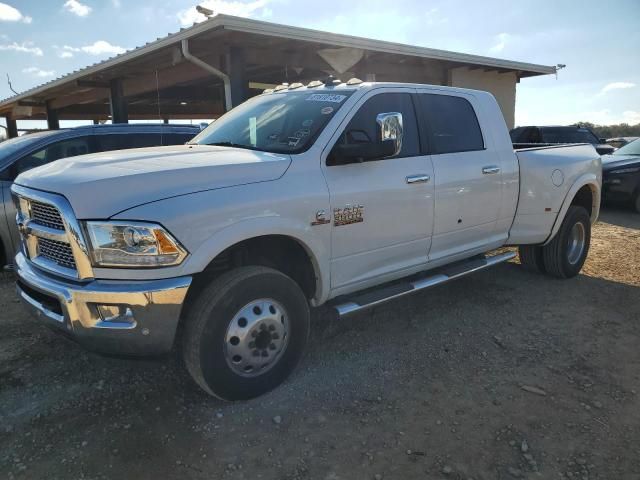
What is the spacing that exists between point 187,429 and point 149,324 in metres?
0.70

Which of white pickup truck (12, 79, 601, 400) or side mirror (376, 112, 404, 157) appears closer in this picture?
white pickup truck (12, 79, 601, 400)

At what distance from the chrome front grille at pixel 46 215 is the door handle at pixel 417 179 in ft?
7.74

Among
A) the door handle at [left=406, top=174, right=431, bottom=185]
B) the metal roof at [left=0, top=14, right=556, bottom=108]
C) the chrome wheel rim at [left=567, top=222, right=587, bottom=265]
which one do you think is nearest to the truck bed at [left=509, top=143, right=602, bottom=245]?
the chrome wheel rim at [left=567, top=222, right=587, bottom=265]

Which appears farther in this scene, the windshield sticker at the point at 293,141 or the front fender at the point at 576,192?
the front fender at the point at 576,192

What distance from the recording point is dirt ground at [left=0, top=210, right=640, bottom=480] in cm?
260

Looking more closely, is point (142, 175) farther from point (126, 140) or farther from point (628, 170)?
point (628, 170)

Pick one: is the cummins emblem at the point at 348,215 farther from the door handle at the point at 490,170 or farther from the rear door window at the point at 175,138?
the rear door window at the point at 175,138

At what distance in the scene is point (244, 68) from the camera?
10352mm

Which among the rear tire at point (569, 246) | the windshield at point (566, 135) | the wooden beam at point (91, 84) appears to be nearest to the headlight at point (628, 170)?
the windshield at point (566, 135)

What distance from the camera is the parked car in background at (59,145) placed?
538 centimetres

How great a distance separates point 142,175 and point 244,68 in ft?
27.0

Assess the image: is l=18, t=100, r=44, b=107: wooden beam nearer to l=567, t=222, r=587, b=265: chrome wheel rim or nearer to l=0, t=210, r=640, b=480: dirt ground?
l=0, t=210, r=640, b=480: dirt ground

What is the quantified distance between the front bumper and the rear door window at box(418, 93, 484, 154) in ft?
8.19

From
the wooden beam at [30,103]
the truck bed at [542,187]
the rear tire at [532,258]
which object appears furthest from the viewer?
the wooden beam at [30,103]
